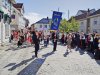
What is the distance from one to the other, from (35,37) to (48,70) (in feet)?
15.4

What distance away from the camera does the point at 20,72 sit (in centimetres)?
1050

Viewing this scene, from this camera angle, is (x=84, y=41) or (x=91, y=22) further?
(x=91, y=22)

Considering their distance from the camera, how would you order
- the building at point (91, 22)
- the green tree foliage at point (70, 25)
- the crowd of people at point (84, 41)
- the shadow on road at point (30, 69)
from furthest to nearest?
the green tree foliage at point (70, 25) → the building at point (91, 22) → the crowd of people at point (84, 41) → the shadow on road at point (30, 69)

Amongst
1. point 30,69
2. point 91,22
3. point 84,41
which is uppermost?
point 91,22

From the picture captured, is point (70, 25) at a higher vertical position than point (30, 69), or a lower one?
higher

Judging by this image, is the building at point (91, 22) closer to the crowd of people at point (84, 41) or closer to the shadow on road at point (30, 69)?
the crowd of people at point (84, 41)

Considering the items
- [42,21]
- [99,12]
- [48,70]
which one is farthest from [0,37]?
[42,21]

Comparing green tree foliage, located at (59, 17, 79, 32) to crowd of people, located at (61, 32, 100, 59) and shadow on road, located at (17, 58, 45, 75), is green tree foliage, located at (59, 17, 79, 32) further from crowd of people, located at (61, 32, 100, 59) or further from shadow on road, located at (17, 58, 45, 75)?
shadow on road, located at (17, 58, 45, 75)

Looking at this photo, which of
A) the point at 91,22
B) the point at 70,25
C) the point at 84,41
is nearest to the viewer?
the point at 84,41

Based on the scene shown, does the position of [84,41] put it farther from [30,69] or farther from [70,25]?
[70,25]

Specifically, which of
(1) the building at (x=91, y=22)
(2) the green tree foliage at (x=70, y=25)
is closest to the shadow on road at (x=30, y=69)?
(1) the building at (x=91, y=22)

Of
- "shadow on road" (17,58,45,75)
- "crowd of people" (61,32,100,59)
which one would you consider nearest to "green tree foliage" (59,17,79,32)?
"crowd of people" (61,32,100,59)

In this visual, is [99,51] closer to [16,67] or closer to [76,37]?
[16,67]

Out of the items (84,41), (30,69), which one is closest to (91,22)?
(84,41)
